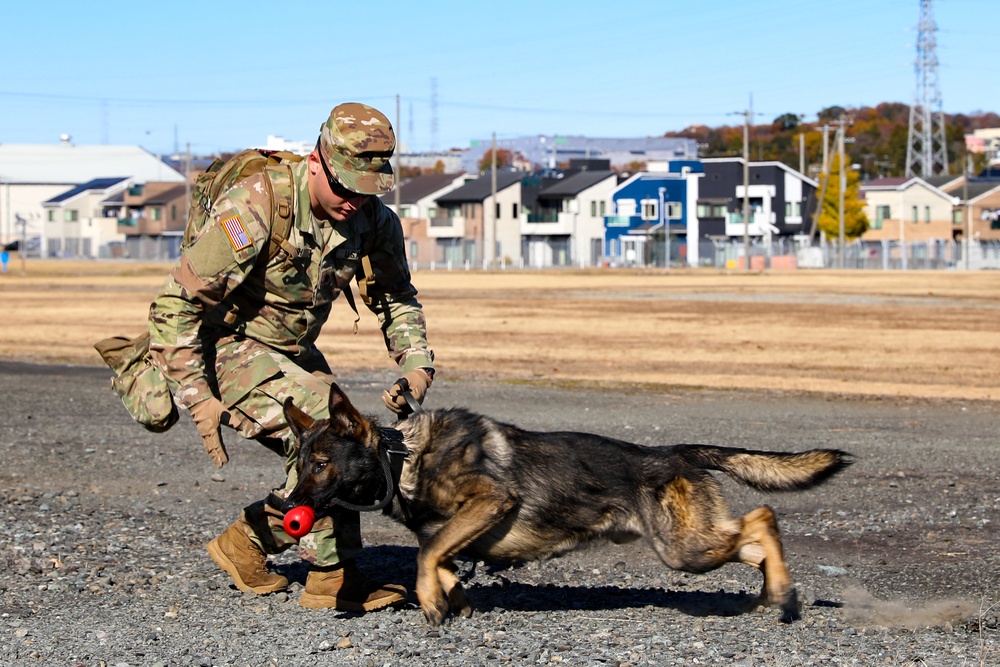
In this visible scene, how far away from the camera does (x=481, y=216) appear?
341 ft

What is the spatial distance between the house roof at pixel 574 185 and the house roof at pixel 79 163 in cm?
6135

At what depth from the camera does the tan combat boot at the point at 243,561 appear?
6059 millimetres

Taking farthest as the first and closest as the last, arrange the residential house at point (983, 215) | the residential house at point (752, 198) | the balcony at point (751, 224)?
1. the residential house at point (983, 215)
2. the residential house at point (752, 198)
3. the balcony at point (751, 224)

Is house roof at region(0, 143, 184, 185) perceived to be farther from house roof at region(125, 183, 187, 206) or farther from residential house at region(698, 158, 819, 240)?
residential house at region(698, 158, 819, 240)

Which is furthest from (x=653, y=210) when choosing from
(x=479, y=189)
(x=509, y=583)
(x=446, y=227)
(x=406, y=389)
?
(x=406, y=389)

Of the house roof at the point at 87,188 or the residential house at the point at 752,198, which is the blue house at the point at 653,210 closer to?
the residential house at the point at 752,198

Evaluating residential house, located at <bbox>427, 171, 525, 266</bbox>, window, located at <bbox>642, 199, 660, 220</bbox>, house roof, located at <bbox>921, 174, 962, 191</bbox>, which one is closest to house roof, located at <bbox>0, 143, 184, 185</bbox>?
residential house, located at <bbox>427, 171, 525, 266</bbox>

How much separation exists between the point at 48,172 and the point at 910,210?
99.8 meters

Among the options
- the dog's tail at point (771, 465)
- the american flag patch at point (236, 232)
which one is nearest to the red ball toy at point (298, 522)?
the american flag patch at point (236, 232)

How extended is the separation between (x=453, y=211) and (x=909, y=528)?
9947 cm

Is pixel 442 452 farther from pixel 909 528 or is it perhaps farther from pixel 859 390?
pixel 859 390

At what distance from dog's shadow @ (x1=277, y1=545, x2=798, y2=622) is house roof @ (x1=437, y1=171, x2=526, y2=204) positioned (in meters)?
97.2

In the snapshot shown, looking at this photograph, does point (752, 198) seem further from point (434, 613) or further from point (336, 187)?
point (434, 613)

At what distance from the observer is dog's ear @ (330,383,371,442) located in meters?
5.20
